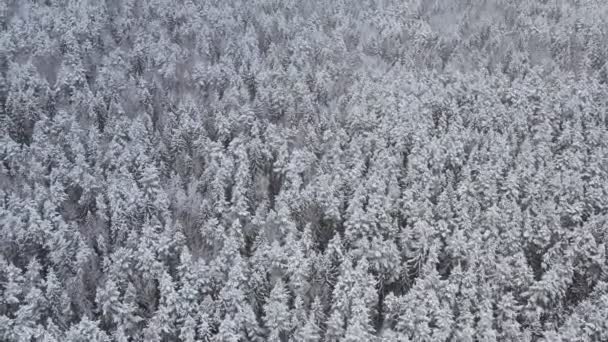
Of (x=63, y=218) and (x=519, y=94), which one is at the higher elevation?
(x=519, y=94)

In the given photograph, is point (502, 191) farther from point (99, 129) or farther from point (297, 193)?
point (99, 129)

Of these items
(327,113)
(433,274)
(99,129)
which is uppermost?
(433,274)

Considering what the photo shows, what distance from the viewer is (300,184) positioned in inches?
2420

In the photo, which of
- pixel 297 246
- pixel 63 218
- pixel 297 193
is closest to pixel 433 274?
pixel 297 246

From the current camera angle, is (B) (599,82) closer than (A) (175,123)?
No

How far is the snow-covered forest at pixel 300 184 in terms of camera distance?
47.5 m

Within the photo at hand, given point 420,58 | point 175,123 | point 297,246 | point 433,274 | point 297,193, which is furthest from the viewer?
point 420,58

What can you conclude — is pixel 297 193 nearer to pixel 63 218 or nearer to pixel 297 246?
pixel 297 246

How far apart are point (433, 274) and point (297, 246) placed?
11.5m

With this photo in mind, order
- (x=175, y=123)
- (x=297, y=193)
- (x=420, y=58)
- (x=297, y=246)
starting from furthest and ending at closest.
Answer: (x=420, y=58)
(x=175, y=123)
(x=297, y=193)
(x=297, y=246)

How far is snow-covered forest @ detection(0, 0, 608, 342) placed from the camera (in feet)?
156

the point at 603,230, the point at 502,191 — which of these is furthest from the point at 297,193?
the point at 603,230

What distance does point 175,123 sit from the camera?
72688 millimetres

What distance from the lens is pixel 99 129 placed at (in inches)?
2950
